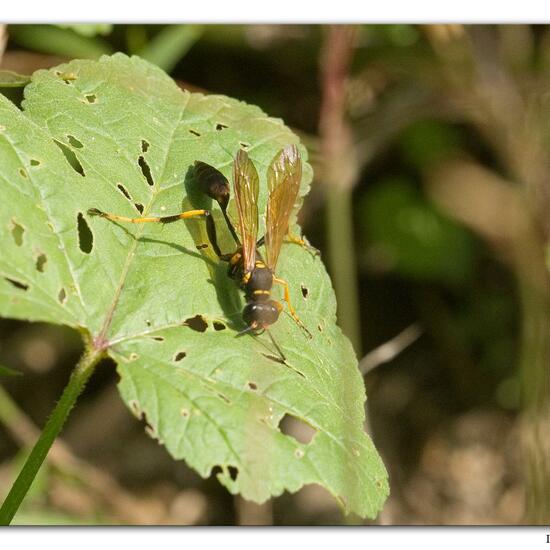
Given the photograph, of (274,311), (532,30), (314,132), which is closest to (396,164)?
(314,132)

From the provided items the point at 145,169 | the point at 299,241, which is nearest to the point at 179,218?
the point at 145,169

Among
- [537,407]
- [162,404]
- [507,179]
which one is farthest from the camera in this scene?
[507,179]

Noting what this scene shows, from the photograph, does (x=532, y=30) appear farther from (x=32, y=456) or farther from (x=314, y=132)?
(x=32, y=456)

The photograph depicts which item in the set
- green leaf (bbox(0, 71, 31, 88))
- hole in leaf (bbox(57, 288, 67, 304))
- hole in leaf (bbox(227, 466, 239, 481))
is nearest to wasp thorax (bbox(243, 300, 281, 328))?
hole in leaf (bbox(227, 466, 239, 481))

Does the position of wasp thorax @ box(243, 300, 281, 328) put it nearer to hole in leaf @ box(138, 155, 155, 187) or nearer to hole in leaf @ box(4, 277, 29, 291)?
hole in leaf @ box(138, 155, 155, 187)

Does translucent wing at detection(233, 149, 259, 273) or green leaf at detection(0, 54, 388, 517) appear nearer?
green leaf at detection(0, 54, 388, 517)

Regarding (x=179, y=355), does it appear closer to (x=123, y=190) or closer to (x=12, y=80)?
(x=123, y=190)

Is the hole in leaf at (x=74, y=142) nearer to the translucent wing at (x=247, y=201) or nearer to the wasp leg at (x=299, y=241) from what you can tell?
the translucent wing at (x=247, y=201)
